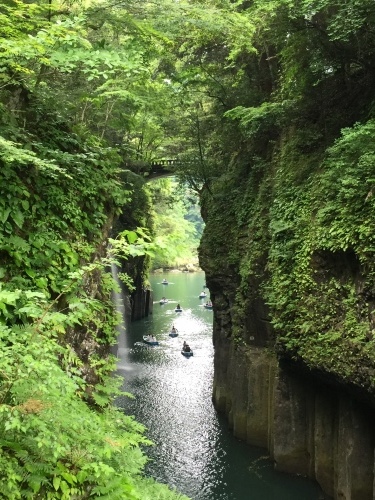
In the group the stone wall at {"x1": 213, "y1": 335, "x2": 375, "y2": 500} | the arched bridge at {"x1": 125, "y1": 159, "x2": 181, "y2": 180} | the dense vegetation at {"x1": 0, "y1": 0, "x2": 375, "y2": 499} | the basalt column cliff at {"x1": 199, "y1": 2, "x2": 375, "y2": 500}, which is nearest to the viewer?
the dense vegetation at {"x1": 0, "y1": 0, "x2": 375, "y2": 499}

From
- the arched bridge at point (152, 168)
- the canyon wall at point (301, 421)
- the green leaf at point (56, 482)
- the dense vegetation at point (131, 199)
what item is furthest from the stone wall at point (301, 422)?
the arched bridge at point (152, 168)

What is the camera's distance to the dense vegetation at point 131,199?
410 cm

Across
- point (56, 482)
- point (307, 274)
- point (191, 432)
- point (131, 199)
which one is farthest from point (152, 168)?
point (56, 482)

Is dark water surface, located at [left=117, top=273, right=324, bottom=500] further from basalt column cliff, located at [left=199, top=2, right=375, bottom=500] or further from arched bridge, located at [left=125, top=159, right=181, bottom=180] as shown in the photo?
arched bridge, located at [left=125, top=159, right=181, bottom=180]

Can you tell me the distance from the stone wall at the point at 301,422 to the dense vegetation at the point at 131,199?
4.27ft

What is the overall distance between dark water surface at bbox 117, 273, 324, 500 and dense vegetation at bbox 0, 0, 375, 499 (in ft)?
13.3

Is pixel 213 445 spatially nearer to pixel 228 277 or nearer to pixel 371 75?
pixel 228 277

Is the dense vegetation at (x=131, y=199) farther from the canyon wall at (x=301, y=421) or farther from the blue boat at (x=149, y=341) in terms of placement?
the blue boat at (x=149, y=341)

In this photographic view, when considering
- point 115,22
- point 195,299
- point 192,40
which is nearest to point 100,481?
point 115,22

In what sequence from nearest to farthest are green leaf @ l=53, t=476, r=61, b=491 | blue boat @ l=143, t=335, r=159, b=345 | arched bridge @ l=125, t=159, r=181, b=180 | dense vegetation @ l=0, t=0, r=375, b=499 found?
green leaf @ l=53, t=476, r=61, b=491 → dense vegetation @ l=0, t=0, r=375, b=499 → arched bridge @ l=125, t=159, r=181, b=180 → blue boat @ l=143, t=335, r=159, b=345

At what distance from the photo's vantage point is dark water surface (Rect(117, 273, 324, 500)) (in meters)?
12.7

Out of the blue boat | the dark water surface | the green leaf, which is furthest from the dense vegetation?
the blue boat

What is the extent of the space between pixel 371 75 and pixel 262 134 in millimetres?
5048

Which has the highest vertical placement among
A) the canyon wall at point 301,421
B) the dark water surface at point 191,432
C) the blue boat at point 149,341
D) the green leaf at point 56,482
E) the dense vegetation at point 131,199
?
the dense vegetation at point 131,199
